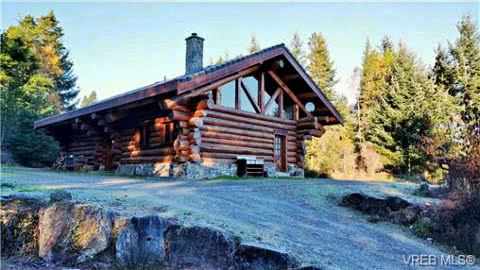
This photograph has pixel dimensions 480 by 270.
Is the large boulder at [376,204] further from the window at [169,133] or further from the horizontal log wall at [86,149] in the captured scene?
the horizontal log wall at [86,149]

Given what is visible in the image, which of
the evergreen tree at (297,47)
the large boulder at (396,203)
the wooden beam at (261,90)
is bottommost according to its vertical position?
the large boulder at (396,203)

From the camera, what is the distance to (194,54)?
16.8m

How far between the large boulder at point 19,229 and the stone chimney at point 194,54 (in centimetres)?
1212

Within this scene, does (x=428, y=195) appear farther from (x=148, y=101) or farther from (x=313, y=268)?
(x=148, y=101)

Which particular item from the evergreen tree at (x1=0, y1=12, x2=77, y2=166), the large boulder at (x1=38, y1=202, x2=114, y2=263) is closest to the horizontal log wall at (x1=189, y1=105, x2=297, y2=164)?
the large boulder at (x1=38, y1=202, x2=114, y2=263)

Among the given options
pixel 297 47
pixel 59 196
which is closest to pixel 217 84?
pixel 59 196

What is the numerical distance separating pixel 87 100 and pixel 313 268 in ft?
315

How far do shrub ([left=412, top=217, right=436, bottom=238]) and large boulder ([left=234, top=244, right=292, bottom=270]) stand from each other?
12.4 ft

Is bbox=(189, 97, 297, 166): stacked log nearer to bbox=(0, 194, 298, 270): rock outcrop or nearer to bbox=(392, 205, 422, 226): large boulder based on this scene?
bbox=(392, 205, 422, 226): large boulder

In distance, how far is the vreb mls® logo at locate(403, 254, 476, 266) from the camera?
5.27 m

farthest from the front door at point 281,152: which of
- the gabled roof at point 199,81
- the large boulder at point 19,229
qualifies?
the large boulder at point 19,229

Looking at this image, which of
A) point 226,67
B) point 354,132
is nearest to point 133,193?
point 226,67

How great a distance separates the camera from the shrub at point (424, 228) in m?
6.80

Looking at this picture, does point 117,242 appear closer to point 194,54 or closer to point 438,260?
point 438,260
